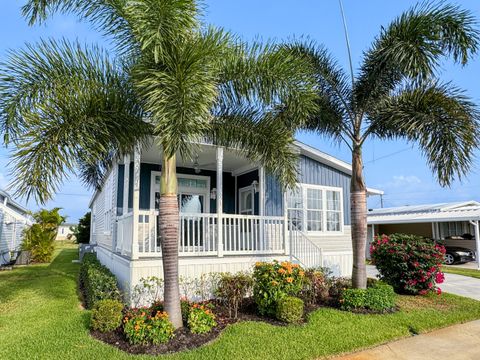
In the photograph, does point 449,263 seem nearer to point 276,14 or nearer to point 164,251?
point 276,14

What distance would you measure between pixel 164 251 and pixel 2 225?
13.9m

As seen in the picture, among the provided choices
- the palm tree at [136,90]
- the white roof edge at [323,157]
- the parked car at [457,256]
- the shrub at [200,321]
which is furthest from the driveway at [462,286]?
the shrub at [200,321]

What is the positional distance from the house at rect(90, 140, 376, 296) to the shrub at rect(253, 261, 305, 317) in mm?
1465

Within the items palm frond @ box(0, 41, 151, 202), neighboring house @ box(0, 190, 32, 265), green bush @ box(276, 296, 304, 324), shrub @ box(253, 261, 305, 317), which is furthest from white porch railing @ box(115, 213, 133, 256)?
neighboring house @ box(0, 190, 32, 265)

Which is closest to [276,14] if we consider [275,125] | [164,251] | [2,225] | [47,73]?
[275,125]

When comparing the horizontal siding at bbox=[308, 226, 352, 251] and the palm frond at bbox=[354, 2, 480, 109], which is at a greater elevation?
the palm frond at bbox=[354, 2, 480, 109]

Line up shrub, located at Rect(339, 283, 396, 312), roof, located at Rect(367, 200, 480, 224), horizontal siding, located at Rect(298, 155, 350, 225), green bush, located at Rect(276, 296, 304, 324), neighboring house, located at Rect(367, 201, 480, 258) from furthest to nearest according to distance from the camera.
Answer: neighboring house, located at Rect(367, 201, 480, 258), roof, located at Rect(367, 200, 480, 224), horizontal siding, located at Rect(298, 155, 350, 225), shrub, located at Rect(339, 283, 396, 312), green bush, located at Rect(276, 296, 304, 324)

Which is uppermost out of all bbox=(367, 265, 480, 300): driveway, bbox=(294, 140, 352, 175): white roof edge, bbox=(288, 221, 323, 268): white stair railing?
bbox=(294, 140, 352, 175): white roof edge

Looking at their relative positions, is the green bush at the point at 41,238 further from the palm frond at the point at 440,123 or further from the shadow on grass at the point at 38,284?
the palm frond at the point at 440,123

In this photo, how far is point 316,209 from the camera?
11.4m

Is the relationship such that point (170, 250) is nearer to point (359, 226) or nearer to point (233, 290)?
point (233, 290)

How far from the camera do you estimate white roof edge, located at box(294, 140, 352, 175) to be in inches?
441

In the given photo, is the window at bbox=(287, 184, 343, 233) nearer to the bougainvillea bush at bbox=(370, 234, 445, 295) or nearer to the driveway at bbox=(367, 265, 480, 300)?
the bougainvillea bush at bbox=(370, 234, 445, 295)

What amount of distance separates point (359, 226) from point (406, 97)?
9.67 feet
